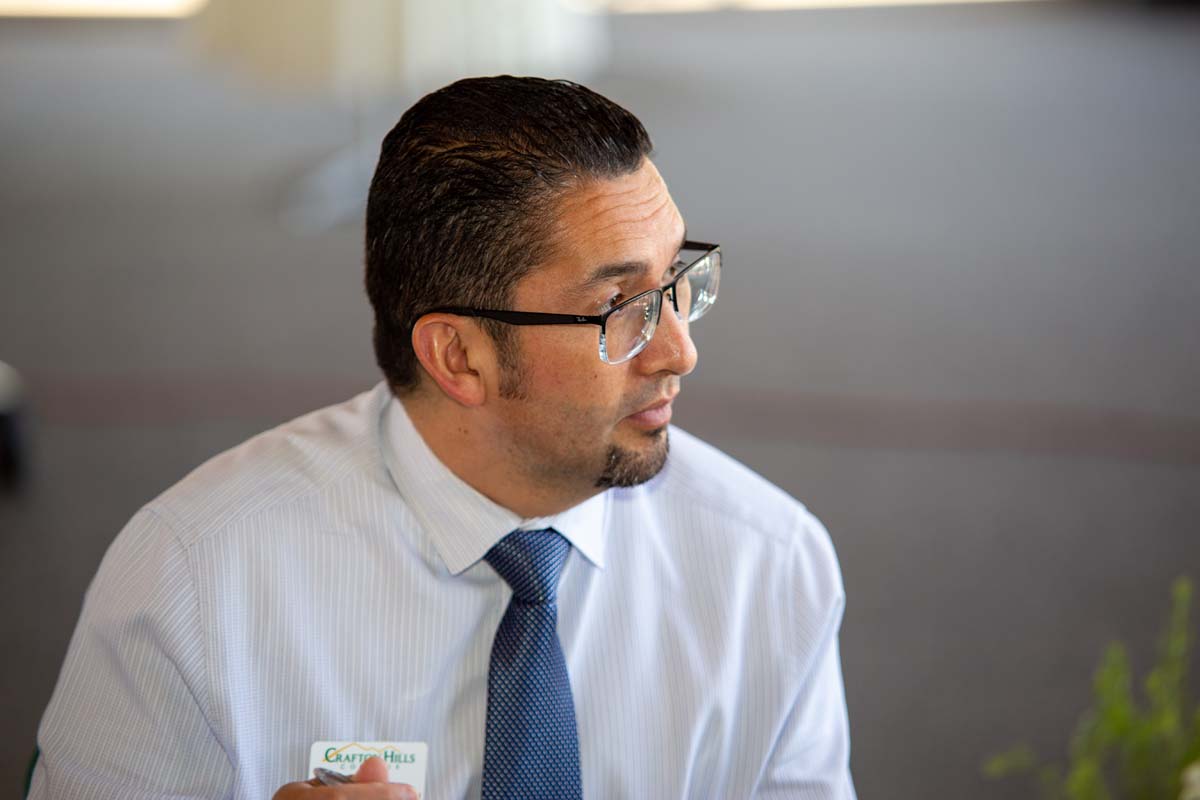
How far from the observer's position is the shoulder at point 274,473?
4.08 feet

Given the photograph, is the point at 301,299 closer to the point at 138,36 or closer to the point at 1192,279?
the point at 1192,279

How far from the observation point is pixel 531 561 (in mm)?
1269

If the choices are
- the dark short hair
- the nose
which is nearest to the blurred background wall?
the nose

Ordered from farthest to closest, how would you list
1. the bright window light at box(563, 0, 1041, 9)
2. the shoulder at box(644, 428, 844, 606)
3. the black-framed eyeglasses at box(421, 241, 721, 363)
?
the bright window light at box(563, 0, 1041, 9), the shoulder at box(644, 428, 844, 606), the black-framed eyeglasses at box(421, 241, 721, 363)

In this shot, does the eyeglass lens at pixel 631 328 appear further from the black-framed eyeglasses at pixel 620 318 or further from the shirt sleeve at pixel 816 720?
the shirt sleeve at pixel 816 720

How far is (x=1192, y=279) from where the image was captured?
4016mm

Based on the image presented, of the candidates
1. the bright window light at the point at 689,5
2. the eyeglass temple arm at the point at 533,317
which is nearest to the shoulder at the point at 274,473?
the eyeglass temple arm at the point at 533,317

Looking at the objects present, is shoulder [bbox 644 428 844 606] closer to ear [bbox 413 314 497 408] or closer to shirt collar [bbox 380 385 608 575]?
shirt collar [bbox 380 385 608 575]

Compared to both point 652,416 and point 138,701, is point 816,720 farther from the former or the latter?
Result: point 138,701

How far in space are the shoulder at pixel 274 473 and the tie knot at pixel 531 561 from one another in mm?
166

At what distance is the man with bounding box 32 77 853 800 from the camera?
1.19 m

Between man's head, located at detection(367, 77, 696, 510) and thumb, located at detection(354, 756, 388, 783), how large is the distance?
0.30 m

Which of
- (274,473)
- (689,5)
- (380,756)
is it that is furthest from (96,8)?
(380,756)

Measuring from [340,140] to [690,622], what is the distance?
13.5 feet
